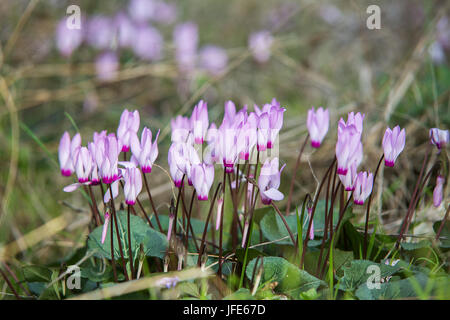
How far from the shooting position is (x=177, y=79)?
3189mm

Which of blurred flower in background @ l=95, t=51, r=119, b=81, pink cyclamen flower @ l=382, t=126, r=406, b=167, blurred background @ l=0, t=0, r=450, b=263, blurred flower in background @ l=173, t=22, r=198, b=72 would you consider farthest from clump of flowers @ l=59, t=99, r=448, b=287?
blurred flower in background @ l=173, t=22, r=198, b=72

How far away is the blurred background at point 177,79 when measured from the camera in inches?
85.0

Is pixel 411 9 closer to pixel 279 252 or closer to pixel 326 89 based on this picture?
pixel 326 89

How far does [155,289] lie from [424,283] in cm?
50

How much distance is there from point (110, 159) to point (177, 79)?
223cm

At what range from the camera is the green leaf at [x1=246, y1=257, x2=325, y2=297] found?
1014 mm

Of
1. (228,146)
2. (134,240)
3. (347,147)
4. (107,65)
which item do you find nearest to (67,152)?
(134,240)

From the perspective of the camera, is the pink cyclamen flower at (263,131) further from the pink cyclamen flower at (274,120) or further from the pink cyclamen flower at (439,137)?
the pink cyclamen flower at (439,137)

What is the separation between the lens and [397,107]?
2.26 meters

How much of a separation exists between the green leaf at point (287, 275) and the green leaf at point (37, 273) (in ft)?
1.56

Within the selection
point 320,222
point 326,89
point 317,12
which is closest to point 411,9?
point 317,12

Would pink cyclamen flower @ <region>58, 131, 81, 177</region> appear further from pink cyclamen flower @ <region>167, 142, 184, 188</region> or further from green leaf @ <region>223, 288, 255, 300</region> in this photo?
green leaf @ <region>223, 288, 255, 300</region>

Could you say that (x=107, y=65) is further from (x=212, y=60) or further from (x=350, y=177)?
(x=350, y=177)
